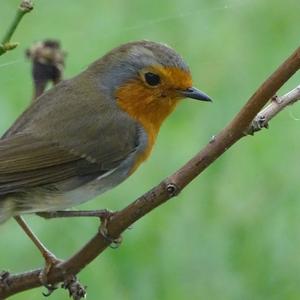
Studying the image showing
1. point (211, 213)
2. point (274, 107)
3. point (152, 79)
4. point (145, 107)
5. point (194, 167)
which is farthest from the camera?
point (211, 213)

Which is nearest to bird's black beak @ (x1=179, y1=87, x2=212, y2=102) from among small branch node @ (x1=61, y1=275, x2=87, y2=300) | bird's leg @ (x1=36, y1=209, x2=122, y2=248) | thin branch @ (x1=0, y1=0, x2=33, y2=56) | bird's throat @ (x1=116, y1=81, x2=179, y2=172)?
bird's throat @ (x1=116, y1=81, x2=179, y2=172)

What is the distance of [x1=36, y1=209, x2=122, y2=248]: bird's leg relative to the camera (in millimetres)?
3314

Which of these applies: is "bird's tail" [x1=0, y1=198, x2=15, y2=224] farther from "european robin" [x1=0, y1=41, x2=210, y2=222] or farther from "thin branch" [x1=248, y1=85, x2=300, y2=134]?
"thin branch" [x1=248, y1=85, x2=300, y2=134]

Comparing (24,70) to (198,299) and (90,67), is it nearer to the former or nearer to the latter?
(90,67)

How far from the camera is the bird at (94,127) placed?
13.7ft

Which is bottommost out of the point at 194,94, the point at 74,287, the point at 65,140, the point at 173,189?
the point at 74,287

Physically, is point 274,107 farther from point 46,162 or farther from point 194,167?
point 46,162

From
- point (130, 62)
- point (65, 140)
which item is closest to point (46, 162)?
point (65, 140)

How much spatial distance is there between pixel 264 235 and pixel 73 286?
121cm

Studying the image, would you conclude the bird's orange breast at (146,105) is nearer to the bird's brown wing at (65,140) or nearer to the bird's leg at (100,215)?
the bird's brown wing at (65,140)

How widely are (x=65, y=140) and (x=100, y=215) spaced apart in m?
0.58

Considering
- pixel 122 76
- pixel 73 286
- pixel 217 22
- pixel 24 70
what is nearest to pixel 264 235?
pixel 122 76

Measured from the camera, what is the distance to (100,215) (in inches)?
152

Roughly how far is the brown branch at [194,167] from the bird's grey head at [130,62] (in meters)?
1.02
